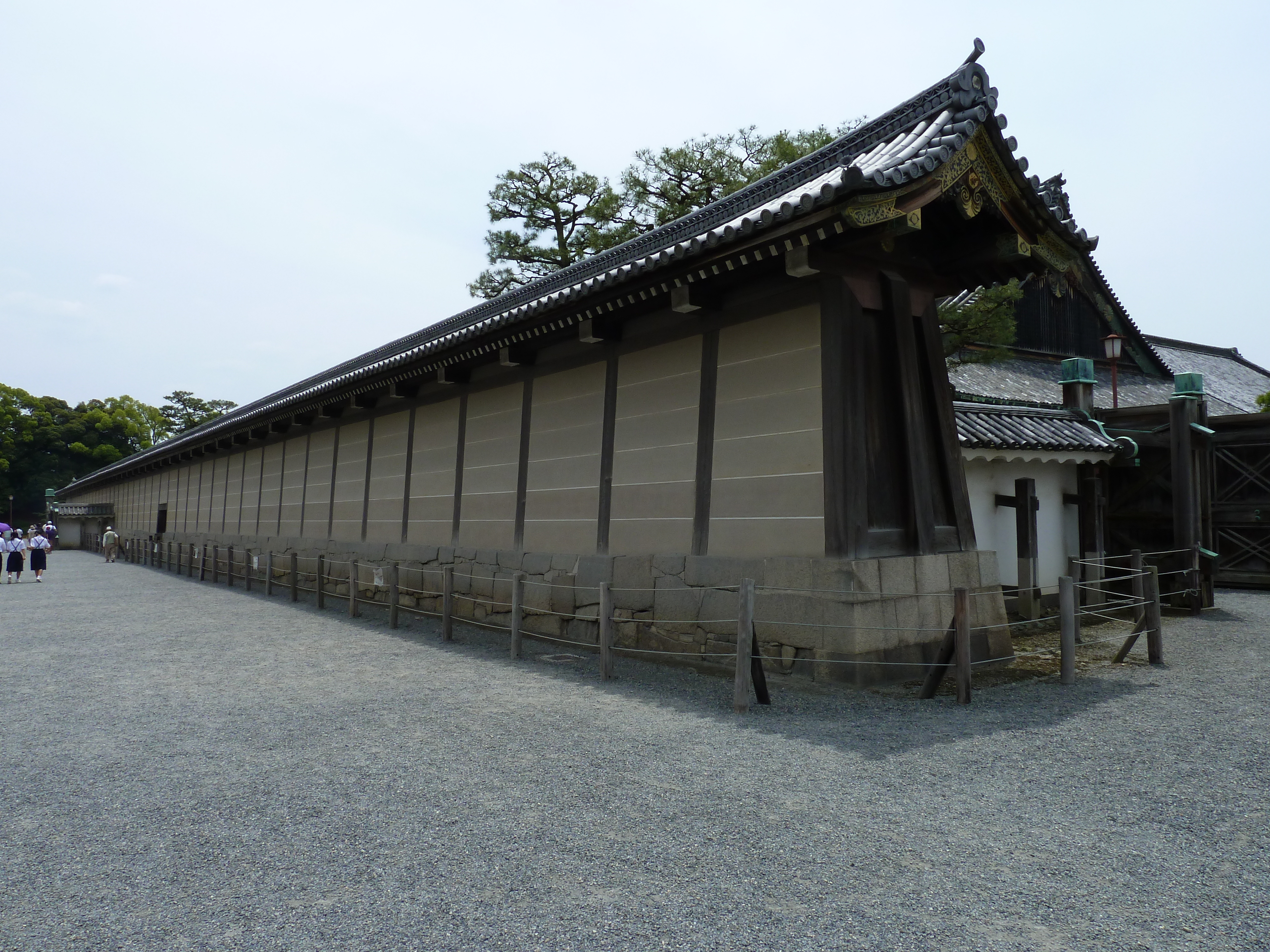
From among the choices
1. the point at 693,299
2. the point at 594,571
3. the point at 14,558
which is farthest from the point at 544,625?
the point at 14,558

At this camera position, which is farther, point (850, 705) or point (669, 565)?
point (669, 565)

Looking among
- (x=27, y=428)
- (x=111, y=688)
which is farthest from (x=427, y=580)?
(x=27, y=428)

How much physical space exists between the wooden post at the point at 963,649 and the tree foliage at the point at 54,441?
62.4m

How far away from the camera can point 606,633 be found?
6812 millimetres

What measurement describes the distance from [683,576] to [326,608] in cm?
744

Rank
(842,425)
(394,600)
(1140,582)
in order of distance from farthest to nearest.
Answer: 1. (394,600)
2. (1140,582)
3. (842,425)

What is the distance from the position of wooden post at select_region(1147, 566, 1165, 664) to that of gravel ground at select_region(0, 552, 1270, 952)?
295 mm

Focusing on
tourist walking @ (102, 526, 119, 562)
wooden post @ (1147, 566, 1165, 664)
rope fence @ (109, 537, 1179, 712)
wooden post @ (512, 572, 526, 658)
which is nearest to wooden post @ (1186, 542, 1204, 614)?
Answer: rope fence @ (109, 537, 1179, 712)

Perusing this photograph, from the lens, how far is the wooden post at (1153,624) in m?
7.00

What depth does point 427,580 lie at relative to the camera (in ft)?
37.2

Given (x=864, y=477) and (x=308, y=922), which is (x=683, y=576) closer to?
(x=864, y=477)

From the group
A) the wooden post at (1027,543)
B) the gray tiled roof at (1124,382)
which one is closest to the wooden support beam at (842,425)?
the wooden post at (1027,543)

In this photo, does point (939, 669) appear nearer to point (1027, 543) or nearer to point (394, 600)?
point (1027, 543)

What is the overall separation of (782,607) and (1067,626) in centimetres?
218
